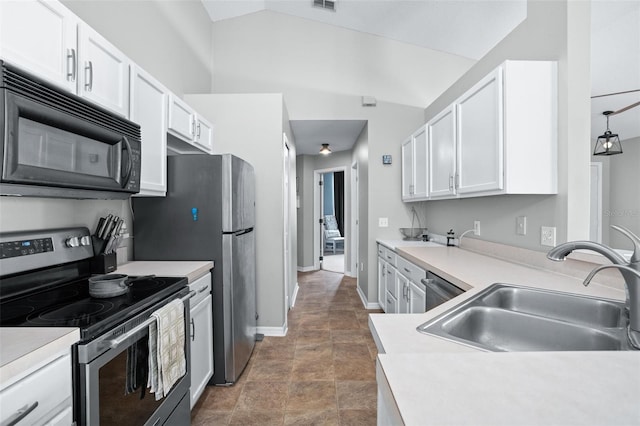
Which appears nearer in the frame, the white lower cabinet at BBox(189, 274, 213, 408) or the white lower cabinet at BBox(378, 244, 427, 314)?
the white lower cabinet at BBox(189, 274, 213, 408)

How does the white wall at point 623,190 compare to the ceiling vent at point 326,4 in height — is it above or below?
below

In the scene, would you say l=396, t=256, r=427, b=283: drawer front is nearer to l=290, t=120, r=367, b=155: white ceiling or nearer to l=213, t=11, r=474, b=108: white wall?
l=290, t=120, r=367, b=155: white ceiling

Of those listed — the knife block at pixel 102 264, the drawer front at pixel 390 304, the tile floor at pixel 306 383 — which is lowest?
the tile floor at pixel 306 383

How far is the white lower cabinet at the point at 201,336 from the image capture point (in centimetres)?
184

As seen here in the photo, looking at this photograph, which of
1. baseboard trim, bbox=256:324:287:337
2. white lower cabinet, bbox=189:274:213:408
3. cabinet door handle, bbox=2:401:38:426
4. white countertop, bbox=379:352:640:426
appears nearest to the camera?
white countertop, bbox=379:352:640:426

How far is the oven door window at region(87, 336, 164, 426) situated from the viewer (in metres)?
1.03

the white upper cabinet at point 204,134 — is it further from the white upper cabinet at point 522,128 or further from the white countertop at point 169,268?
the white upper cabinet at point 522,128

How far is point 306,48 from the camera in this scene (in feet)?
12.9

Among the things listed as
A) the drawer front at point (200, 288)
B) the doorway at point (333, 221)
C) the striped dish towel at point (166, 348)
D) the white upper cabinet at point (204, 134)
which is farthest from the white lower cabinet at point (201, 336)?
the doorway at point (333, 221)

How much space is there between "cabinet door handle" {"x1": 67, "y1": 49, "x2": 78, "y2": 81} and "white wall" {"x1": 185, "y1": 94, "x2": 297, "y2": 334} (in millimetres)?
1764

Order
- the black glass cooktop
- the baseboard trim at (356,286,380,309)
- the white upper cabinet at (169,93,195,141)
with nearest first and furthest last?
the black glass cooktop < the white upper cabinet at (169,93,195,141) < the baseboard trim at (356,286,380,309)

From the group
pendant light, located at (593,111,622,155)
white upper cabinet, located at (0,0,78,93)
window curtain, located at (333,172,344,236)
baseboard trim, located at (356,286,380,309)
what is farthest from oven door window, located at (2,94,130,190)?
window curtain, located at (333,172,344,236)

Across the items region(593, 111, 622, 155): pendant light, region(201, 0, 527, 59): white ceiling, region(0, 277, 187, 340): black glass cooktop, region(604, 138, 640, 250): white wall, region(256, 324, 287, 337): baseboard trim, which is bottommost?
region(256, 324, 287, 337): baseboard trim

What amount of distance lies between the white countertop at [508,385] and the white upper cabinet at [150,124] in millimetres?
1646
